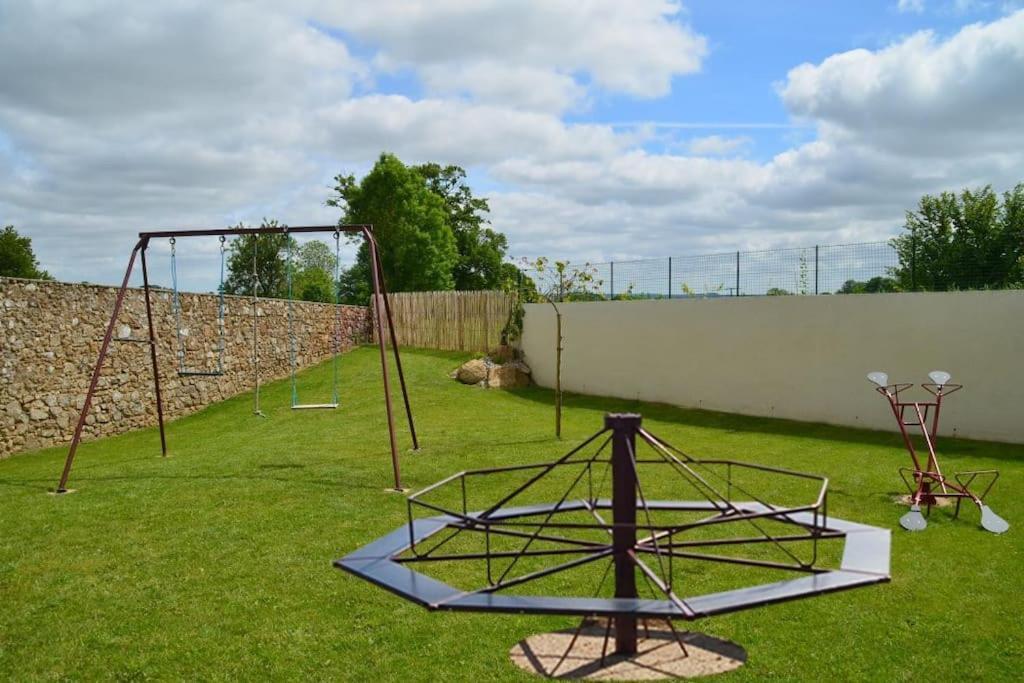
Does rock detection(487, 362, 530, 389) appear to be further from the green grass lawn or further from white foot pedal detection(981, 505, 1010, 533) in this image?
white foot pedal detection(981, 505, 1010, 533)

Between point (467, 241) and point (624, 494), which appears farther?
point (467, 241)

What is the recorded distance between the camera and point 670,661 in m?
4.86

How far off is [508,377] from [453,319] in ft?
12.9

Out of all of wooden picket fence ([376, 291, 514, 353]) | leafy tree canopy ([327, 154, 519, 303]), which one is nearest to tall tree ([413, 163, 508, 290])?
leafy tree canopy ([327, 154, 519, 303])

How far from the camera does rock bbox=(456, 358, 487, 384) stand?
763 inches

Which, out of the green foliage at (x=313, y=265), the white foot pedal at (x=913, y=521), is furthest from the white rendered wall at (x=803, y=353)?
the green foliage at (x=313, y=265)

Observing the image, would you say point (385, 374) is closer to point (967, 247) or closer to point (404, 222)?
point (967, 247)

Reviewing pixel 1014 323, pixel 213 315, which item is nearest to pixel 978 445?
pixel 1014 323

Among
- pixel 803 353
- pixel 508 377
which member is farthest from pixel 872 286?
pixel 508 377

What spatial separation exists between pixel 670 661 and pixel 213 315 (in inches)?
560

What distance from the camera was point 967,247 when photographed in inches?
601

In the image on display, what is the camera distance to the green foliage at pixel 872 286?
47.0 feet

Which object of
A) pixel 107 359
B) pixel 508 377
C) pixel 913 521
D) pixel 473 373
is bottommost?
pixel 913 521

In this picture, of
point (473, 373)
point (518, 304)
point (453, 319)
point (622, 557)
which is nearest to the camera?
point (622, 557)
